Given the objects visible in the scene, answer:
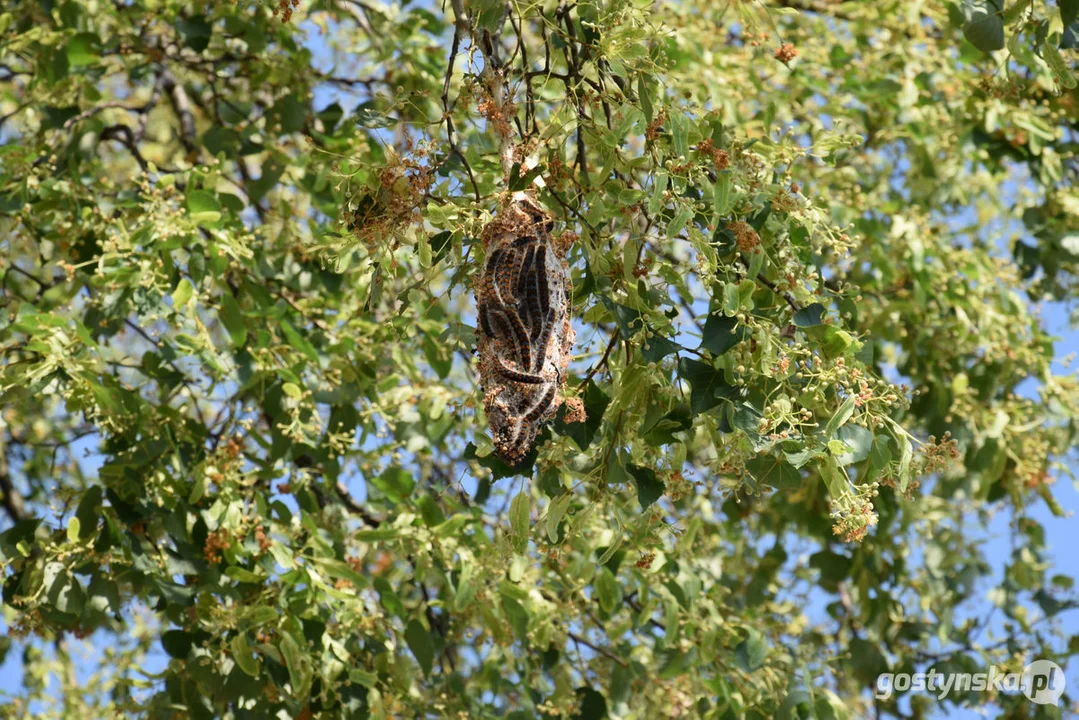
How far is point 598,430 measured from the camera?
2764mm

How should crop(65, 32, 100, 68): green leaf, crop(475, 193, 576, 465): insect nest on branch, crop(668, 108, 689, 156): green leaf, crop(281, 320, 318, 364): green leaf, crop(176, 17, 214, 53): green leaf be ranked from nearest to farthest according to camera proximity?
crop(475, 193, 576, 465): insect nest on branch, crop(668, 108, 689, 156): green leaf, crop(281, 320, 318, 364): green leaf, crop(65, 32, 100, 68): green leaf, crop(176, 17, 214, 53): green leaf

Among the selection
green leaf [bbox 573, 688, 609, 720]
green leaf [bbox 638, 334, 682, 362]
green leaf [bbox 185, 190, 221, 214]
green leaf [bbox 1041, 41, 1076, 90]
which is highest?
green leaf [bbox 185, 190, 221, 214]

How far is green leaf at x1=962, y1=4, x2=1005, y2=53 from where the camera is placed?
2.72 metres

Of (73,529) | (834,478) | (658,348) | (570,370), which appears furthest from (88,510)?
(834,478)

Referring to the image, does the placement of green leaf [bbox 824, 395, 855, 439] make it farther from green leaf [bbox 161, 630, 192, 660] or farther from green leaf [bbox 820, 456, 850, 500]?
green leaf [bbox 161, 630, 192, 660]

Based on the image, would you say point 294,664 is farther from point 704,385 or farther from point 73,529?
point 704,385

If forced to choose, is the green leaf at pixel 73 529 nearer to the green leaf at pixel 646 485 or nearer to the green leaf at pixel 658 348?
the green leaf at pixel 646 485

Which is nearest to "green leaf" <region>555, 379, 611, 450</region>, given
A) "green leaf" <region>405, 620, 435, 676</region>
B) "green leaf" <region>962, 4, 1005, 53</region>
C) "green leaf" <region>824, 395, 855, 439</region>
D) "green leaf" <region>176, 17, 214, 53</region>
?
"green leaf" <region>824, 395, 855, 439</region>

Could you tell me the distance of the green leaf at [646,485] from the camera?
2.60 meters

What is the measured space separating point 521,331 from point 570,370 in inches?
41.8

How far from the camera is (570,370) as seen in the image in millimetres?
3285

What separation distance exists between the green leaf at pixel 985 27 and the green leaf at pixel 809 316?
64 cm

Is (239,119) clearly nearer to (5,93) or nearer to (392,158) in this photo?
(5,93)

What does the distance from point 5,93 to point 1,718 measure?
7.92ft
